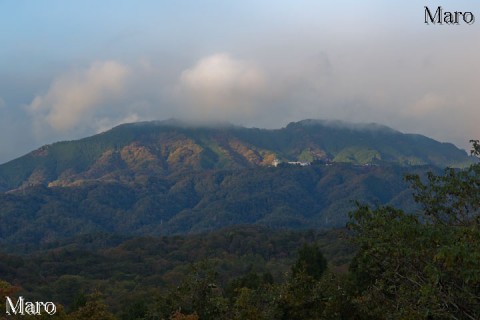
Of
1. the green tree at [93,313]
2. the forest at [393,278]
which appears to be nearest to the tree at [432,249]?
the forest at [393,278]

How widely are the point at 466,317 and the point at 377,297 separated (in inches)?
215

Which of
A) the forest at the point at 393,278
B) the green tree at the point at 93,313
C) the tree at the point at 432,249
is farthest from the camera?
the green tree at the point at 93,313

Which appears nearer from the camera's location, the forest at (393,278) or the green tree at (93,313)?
the forest at (393,278)

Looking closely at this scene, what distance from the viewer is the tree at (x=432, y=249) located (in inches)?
675

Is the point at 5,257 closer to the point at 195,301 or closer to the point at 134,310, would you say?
the point at 134,310

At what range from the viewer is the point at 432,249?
64.0 feet

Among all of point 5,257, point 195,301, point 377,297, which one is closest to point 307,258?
point 195,301

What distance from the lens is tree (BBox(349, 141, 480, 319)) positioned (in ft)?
56.2

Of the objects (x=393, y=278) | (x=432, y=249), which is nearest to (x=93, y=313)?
(x=393, y=278)

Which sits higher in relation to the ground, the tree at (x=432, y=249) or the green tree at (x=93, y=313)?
the tree at (x=432, y=249)

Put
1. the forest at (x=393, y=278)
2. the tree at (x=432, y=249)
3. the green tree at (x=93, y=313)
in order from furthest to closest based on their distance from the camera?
the green tree at (x=93, y=313) < the forest at (x=393, y=278) < the tree at (x=432, y=249)

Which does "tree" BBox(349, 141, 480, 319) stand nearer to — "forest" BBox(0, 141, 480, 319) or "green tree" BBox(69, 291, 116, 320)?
"forest" BBox(0, 141, 480, 319)

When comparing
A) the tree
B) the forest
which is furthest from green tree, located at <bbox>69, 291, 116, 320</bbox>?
the tree

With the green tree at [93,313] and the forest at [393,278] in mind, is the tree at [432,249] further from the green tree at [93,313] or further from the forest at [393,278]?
the green tree at [93,313]
